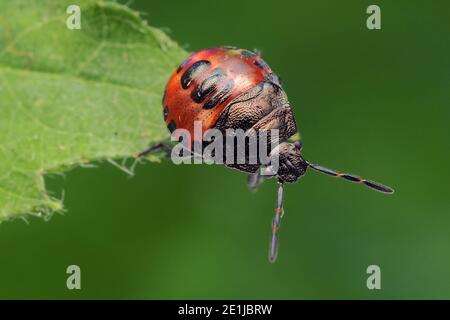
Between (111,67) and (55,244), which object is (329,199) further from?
(111,67)

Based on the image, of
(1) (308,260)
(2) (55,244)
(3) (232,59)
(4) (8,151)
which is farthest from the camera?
(1) (308,260)

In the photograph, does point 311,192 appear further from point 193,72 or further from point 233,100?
point 193,72

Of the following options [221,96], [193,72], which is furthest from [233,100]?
[193,72]

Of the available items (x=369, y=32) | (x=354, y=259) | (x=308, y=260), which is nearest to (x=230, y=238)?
(x=308, y=260)

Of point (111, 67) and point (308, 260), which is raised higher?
point (111, 67)

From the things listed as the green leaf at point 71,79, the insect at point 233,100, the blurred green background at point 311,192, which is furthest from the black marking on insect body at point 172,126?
the blurred green background at point 311,192

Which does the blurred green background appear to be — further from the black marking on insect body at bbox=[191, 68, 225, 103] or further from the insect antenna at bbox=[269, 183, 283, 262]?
the black marking on insect body at bbox=[191, 68, 225, 103]

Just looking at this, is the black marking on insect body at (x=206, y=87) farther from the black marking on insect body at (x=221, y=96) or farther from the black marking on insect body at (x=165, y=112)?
the black marking on insect body at (x=165, y=112)
